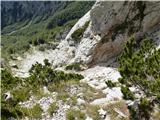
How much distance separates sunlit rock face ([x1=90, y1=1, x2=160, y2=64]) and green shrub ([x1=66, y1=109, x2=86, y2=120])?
18186 millimetres

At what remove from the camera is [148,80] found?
2070 cm

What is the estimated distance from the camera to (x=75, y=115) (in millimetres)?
18672

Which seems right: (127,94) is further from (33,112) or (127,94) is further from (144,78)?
(33,112)

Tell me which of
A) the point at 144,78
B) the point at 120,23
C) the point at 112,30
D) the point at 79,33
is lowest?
the point at 144,78

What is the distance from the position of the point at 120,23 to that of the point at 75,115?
2008 centimetres

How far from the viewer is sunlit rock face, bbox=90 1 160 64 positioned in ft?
117

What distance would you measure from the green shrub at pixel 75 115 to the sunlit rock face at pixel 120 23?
18.2 m

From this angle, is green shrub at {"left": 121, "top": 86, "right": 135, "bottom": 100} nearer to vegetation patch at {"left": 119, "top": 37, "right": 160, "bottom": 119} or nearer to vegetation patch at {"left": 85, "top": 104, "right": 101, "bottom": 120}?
vegetation patch at {"left": 119, "top": 37, "right": 160, "bottom": 119}

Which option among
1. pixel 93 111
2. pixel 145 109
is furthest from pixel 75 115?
pixel 145 109

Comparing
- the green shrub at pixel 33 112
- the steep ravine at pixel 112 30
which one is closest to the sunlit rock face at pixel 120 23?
the steep ravine at pixel 112 30

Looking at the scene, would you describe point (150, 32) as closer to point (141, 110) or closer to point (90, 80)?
point (90, 80)

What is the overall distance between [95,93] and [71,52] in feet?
67.5

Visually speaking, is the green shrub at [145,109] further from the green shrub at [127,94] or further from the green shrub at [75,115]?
the green shrub at [75,115]

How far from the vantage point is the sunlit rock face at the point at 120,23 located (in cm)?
3566
